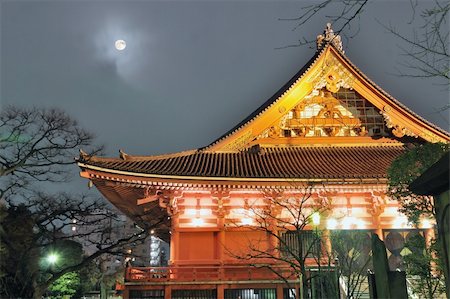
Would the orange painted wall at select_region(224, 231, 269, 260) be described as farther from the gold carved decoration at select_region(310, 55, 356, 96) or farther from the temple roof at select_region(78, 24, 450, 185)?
the gold carved decoration at select_region(310, 55, 356, 96)

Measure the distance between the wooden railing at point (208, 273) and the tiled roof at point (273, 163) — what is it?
9.94ft

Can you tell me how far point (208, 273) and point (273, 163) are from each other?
4.82 meters

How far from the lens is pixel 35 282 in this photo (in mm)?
15234

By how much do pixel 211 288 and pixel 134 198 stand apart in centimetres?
497

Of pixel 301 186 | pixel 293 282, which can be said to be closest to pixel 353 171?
pixel 301 186

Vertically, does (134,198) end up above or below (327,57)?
below

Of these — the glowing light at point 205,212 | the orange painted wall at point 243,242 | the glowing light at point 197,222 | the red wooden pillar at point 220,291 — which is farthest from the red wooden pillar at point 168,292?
the glowing light at point 205,212

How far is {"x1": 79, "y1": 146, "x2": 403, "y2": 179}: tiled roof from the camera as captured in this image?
15.2 metres

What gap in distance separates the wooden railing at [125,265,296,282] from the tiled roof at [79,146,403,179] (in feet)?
9.94

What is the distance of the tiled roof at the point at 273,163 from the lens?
→ 599 inches

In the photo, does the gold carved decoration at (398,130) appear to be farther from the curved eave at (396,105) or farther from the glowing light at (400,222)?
the glowing light at (400,222)

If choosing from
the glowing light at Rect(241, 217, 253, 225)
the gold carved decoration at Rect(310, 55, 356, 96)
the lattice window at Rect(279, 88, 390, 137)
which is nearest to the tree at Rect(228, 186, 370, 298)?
the glowing light at Rect(241, 217, 253, 225)

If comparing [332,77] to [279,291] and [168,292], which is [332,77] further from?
[168,292]

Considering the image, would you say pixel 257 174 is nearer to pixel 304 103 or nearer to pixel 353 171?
pixel 353 171
